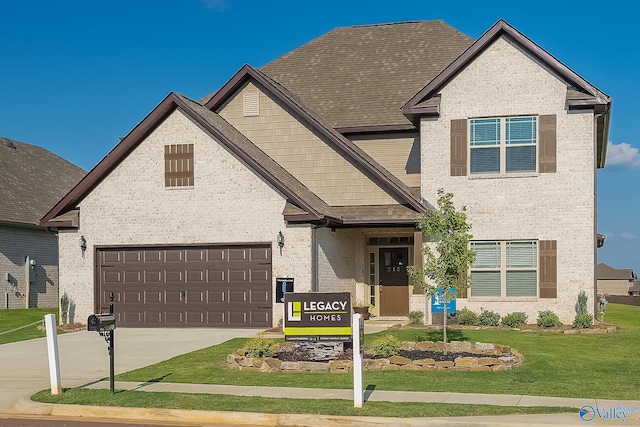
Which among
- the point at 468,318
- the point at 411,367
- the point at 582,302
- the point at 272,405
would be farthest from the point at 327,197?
the point at 272,405

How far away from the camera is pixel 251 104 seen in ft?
84.8

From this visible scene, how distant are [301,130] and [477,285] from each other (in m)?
7.03

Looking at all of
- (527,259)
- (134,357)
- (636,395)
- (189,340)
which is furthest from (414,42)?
(636,395)

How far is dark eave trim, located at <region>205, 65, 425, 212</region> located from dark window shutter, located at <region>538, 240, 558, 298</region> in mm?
3587

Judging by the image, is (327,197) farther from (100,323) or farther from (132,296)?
(100,323)

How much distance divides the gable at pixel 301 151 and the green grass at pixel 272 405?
1270cm

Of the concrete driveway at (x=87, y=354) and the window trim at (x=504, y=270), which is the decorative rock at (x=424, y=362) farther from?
the window trim at (x=504, y=270)

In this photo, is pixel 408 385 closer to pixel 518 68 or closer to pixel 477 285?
pixel 477 285

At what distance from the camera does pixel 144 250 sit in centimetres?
2422

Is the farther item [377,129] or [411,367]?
[377,129]

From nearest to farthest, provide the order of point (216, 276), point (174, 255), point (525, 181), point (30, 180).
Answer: point (525, 181), point (216, 276), point (174, 255), point (30, 180)

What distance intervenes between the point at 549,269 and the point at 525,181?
2.52 metres

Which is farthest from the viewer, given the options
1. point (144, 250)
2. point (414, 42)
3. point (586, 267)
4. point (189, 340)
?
point (414, 42)

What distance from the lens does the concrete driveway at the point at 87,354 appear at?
1424 cm
